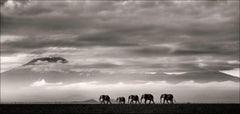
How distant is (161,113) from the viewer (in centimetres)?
3334

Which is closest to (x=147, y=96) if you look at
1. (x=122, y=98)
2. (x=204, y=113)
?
(x=122, y=98)

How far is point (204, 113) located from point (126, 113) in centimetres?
692

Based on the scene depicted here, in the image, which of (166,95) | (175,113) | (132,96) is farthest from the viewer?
(132,96)

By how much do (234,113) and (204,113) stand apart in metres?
2.63

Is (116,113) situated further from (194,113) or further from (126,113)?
(194,113)

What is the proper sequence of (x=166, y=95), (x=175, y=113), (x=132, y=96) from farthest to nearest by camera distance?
(x=132, y=96), (x=166, y=95), (x=175, y=113)

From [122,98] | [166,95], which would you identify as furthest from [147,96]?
[122,98]

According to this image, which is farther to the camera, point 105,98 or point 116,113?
point 105,98

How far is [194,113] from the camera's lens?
3341 cm

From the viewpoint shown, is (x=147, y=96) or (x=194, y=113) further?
(x=147, y=96)

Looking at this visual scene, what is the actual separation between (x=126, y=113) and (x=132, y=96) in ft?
174

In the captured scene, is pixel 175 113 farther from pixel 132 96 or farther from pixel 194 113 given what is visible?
pixel 132 96

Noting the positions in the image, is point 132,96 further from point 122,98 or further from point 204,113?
point 204,113

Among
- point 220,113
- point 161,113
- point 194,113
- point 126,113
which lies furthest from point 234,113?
point 126,113
